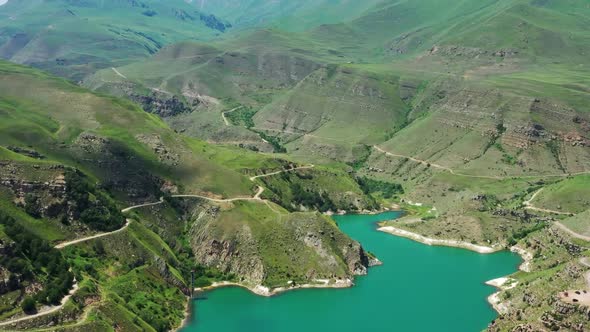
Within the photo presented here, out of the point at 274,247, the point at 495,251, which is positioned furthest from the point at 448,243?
the point at 274,247

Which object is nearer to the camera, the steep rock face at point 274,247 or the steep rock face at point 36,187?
the steep rock face at point 36,187

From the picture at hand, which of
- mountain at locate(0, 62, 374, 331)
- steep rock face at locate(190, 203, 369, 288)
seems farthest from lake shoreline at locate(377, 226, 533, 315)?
mountain at locate(0, 62, 374, 331)

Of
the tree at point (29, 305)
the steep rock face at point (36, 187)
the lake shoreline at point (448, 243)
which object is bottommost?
the lake shoreline at point (448, 243)

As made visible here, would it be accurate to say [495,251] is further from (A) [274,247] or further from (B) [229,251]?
(B) [229,251]

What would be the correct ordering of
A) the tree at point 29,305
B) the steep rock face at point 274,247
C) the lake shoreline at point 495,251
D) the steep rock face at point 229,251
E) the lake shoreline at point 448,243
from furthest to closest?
1. the lake shoreline at point 448,243
2. the steep rock face at point 229,251
3. the steep rock face at point 274,247
4. the lake shoreline at point 495,251
5. the tree at point 29,305

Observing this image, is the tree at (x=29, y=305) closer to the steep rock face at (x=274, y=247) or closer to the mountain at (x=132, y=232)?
the mountain at (x=132, y=232)

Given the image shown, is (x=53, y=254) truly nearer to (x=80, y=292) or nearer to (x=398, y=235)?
(x=80, y=292)

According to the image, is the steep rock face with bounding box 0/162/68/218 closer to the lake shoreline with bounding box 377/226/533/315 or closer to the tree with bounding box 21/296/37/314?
the tree with bounding box 21/296/37/314

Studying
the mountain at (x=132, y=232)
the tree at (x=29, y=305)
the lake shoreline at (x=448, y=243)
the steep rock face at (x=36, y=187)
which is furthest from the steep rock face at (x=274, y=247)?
the tree at (x=29, y=305)
